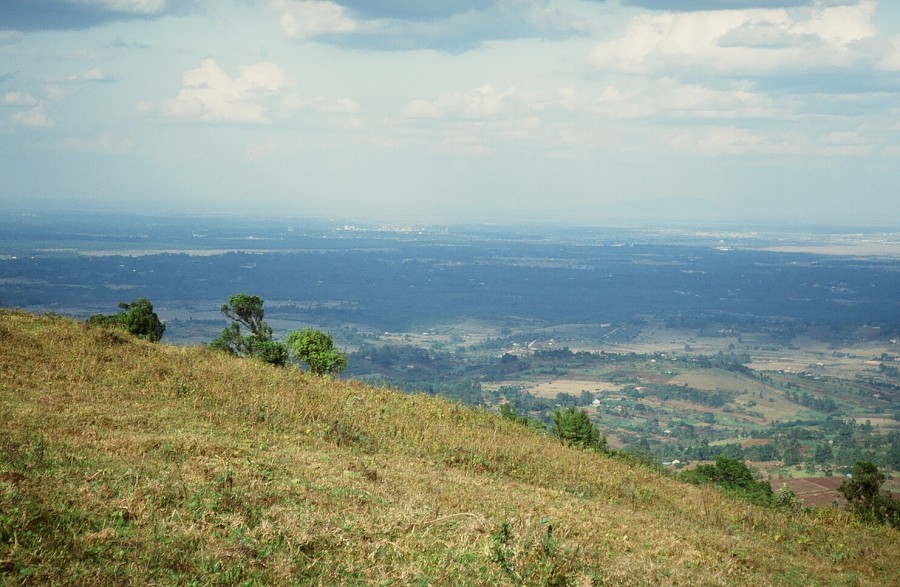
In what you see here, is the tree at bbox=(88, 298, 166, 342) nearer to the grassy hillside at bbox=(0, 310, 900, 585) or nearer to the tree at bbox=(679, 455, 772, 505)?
the grassy hillside at bbox=(0, 310, 900, 585)

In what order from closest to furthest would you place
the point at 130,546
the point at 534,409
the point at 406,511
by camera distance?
the point at 130,546 → the point at 406,511 → the point at 534,409

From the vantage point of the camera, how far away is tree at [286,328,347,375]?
25.4 metres

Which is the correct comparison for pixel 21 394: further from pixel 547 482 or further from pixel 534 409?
pixel 534 409

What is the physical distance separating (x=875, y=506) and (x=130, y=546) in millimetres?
17835

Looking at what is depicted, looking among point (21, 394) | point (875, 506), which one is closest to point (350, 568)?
point (21, 394)

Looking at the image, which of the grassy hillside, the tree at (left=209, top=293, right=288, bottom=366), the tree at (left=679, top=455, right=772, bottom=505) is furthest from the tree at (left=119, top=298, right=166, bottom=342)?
the tree at (left=679, top=455, right=772, bottom=505)

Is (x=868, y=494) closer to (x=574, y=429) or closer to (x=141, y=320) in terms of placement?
(x=574, y=429)

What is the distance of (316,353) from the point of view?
25594 mm

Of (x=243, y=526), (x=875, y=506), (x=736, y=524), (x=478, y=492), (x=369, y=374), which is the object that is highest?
(x=243, y=526)

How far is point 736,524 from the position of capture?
13039mm

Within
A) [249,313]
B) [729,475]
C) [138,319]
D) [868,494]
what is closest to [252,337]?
[249,313]

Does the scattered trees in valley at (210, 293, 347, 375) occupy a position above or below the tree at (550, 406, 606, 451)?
above

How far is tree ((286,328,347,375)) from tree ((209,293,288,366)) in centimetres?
81

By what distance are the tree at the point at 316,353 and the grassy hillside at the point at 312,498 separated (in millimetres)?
7193
